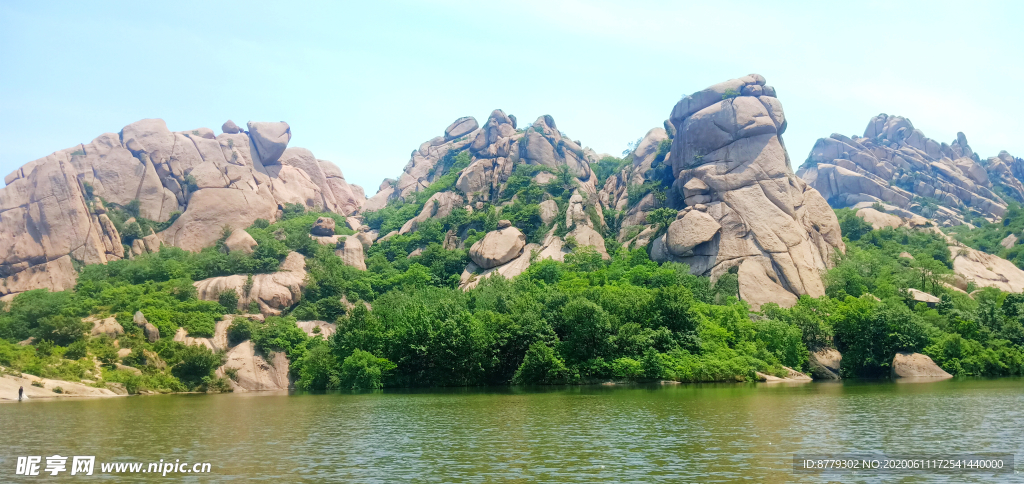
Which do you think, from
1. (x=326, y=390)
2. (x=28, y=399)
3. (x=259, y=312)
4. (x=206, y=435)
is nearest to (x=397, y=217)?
(x=259, y=312)

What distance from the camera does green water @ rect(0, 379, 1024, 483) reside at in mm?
16781

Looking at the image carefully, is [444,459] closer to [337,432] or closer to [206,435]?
[337,432]

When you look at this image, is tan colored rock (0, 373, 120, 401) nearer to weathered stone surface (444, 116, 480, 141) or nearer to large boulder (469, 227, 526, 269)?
large boulder (469, 227, 526, 269)

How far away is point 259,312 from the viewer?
70625 millimetres

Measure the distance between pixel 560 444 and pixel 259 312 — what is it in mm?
55943

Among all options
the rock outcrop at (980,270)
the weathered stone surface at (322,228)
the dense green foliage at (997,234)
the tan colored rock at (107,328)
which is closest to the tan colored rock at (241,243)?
the weathered stone surface at (322,228)

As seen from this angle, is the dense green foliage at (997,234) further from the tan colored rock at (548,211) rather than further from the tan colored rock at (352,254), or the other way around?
the tan colored rock at (352,254)

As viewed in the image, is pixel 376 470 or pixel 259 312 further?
pixel 259 312

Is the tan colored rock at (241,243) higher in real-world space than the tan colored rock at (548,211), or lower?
lower

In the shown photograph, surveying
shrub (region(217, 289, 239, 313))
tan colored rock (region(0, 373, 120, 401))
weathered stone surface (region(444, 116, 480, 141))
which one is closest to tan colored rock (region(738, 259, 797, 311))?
shrub (region(217, 289, 239, 313))

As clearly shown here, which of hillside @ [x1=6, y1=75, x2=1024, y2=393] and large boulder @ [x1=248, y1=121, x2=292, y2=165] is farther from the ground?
large boulder @ [x1=248, y1=121, x2=292, y2=165]

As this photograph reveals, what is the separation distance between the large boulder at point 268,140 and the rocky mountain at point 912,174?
83629 millimetres

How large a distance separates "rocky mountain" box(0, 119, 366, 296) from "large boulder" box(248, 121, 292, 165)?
0.45 feet

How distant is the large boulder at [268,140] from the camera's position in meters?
103
